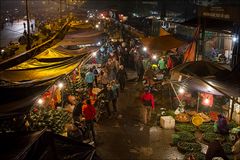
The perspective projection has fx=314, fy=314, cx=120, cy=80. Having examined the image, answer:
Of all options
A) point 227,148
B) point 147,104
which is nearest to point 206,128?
point 227,148

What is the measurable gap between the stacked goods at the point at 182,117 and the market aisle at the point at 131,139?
92 centimetres

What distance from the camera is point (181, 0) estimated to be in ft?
176

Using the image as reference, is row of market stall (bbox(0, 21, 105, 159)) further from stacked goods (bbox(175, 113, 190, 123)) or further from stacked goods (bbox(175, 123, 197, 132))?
stacked goods (bbox(175, 113, 190, 123))

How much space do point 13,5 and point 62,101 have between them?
298 feet

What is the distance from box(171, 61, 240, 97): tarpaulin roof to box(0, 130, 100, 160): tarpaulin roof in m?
5.86

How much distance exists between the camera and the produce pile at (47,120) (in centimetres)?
1213

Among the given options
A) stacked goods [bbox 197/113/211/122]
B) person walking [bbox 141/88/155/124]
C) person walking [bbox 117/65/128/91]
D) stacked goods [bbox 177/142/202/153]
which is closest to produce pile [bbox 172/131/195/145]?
stacked goods [bbox 177/142/202/153]

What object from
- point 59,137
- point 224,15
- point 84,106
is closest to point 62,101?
point 84,106

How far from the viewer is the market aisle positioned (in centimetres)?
1255

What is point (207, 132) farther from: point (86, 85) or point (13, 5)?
point (13, 5)

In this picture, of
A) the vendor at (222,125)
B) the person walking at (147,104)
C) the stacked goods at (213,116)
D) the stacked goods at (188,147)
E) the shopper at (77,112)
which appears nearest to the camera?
the stacked goods at (188,147)

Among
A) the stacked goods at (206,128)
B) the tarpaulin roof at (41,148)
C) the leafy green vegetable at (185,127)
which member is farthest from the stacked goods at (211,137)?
the tarpaulin roof at (41,148)

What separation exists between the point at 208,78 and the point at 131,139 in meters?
4.63

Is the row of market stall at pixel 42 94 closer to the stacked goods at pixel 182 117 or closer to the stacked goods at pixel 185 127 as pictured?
the stacked goods at pixel 185 127
